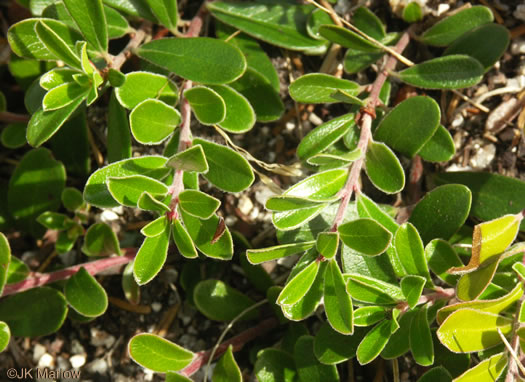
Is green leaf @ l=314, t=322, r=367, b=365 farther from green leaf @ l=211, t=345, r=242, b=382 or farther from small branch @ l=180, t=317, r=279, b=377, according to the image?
small branch @ l=180, t=317, r=279, b=377

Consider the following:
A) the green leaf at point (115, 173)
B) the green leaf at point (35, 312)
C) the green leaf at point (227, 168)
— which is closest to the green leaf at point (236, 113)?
the green leaf at point (227, 168)

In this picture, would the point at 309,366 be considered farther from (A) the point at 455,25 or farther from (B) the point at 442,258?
(A) the point at 455,25

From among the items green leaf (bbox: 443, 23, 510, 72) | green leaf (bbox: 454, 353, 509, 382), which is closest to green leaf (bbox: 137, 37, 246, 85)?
green leaf (bbox: 443, 23, 510, 72)

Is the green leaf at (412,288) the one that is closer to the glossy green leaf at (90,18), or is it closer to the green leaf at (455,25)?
the green leaf at (455,25)

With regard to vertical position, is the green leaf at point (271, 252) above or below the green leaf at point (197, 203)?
below

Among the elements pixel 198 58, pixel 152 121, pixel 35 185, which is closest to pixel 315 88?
pixel 198 58
